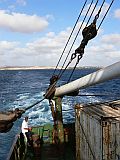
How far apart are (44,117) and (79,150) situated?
882 inches

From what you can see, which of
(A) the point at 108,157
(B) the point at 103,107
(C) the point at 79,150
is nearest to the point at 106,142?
(A) the point at 108,157

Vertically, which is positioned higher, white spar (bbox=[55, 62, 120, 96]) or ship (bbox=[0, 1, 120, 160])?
white spar (bbox=[55, 62, 120, 96])

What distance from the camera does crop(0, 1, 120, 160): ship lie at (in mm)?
10172

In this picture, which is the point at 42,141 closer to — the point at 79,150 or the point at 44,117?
the point at 79,150

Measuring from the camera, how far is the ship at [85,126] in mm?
10172

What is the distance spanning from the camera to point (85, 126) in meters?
13.7

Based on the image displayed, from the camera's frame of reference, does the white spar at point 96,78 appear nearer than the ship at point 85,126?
Yes

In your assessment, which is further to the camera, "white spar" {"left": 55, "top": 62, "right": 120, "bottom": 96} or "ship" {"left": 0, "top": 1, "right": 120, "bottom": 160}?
"ship" {"left": 0, "top": 1, "right": 120, "bottom": 160}

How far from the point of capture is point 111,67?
798 centimetres

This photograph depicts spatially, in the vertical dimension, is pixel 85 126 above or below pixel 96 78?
below

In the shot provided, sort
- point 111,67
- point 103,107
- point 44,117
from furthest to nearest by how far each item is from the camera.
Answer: point 44,117
point 103,107
point 111,67

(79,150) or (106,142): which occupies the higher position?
(106,142)

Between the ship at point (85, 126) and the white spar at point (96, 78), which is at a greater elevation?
the white spar at point (96, 78)

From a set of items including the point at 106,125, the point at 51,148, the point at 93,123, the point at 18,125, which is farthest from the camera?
the point at 18,125
